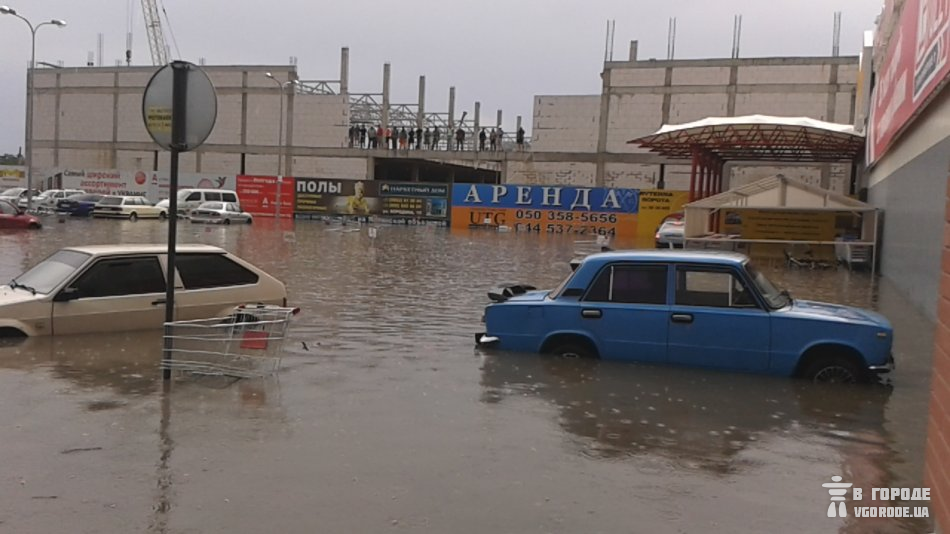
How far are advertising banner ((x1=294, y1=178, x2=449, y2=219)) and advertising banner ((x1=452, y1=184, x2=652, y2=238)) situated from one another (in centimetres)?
144

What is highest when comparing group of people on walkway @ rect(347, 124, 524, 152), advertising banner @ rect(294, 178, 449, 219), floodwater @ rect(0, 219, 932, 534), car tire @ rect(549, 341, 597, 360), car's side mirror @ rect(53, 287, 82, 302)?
group of people on walkway @ rect(347, 124, 524, 152)

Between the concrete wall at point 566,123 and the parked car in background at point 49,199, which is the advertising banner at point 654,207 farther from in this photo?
the parked car in background at point 49,199

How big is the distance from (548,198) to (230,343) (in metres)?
42.3

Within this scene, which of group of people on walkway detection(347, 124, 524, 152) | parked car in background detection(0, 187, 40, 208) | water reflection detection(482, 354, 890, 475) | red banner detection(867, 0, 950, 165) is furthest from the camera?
group of people on walkway detection(347, 124, 524, 152)

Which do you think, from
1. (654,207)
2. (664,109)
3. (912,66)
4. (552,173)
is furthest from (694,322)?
(552,173)

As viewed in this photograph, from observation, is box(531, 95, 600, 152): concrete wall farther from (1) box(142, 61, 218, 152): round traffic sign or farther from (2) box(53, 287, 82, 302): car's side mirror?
(1) box(142, 61, 218, 152): round traffic sign

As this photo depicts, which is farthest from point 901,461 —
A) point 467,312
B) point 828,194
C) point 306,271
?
point 828,194

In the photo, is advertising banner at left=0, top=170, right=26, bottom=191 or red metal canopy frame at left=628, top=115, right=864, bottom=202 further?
advertising banner at left=0, top=170, right=26, bottom=191

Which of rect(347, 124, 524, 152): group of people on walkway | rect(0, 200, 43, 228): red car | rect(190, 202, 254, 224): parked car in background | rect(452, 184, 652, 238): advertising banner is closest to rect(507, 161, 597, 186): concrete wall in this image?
rect(347, 124, 524, 152): group of people on walkway

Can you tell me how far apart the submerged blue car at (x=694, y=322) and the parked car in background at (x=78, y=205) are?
4367 centimetres

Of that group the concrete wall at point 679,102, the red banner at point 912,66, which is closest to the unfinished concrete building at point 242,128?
the concrete wall at point 679,102

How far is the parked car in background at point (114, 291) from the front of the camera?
10148 mm

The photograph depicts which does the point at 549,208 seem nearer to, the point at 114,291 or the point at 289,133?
the point at 289,133

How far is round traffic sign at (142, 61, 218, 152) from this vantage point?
783 centimetres
